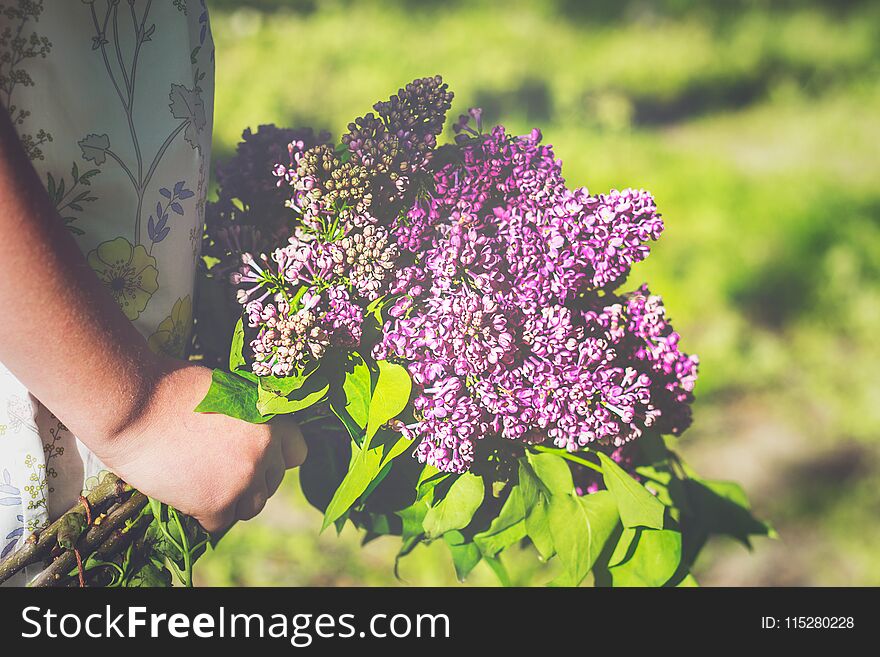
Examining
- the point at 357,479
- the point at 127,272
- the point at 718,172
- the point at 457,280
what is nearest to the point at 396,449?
the point at 357,479

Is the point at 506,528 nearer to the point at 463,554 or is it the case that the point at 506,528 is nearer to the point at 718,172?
the point at 463,554

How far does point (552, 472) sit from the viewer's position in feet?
2.18

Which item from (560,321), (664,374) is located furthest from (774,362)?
(560,321)

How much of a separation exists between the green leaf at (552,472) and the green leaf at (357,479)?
13cm

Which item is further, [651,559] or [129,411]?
[651,559]

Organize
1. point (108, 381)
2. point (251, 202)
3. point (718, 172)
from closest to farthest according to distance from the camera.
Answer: point (108, 381) < point (251, 202) < point (718, 172)

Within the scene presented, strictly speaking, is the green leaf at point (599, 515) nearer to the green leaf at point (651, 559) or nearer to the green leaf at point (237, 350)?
the green leaf at point (651, 559)

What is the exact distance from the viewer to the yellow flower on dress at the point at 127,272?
0.60 m

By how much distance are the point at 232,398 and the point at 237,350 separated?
5cm

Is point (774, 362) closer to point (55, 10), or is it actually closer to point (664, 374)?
point (664, 374)

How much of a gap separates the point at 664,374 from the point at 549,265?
0.50 feet

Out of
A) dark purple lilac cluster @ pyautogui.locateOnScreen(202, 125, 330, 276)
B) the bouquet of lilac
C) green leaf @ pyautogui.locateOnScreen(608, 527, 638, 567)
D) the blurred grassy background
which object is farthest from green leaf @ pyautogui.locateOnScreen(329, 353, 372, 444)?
the blurred grassy background

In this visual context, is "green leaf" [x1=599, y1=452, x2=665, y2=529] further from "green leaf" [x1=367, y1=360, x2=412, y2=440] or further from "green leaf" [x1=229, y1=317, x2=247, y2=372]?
"green leaf" [x1=229, y1=317, x2=247, y2=372]

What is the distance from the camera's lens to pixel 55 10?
1.80 ft
